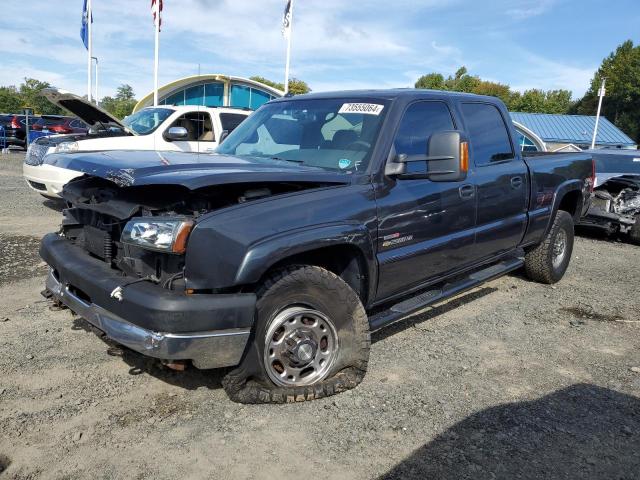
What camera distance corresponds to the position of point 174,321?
262 cm

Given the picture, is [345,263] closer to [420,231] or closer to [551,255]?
[420,231]

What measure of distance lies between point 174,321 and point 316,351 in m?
0.92

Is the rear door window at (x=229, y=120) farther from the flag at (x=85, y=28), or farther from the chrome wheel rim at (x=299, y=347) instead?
the flag at (x=85, y=28)

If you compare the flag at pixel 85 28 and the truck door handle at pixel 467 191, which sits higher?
the flag at pixel 85 28

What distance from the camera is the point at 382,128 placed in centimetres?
363

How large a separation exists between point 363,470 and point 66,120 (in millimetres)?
23033

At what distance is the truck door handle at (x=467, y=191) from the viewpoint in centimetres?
412

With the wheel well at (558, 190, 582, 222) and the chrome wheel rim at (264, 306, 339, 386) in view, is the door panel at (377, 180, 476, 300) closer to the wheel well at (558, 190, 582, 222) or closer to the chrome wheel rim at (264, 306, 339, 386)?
the chrome wheel rim at (264, 306, 339, 386)

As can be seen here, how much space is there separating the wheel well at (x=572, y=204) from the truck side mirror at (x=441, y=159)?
9.97ft

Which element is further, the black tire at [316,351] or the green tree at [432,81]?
the green tree at [432,81]

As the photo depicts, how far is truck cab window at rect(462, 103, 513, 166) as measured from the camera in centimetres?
451

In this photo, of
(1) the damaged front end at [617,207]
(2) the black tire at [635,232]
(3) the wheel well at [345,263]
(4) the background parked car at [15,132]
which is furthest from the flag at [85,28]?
(3) the wheel well at [345,263]

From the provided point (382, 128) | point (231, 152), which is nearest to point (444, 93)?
point (382, 128)

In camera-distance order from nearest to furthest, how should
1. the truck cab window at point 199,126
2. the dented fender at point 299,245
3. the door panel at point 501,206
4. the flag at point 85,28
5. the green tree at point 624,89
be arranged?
the dented fender at point 299,245
the door panel at point 501,206
the truck cab window at point 199,126
the flag at point 85,28
the green tree at point 624,89
